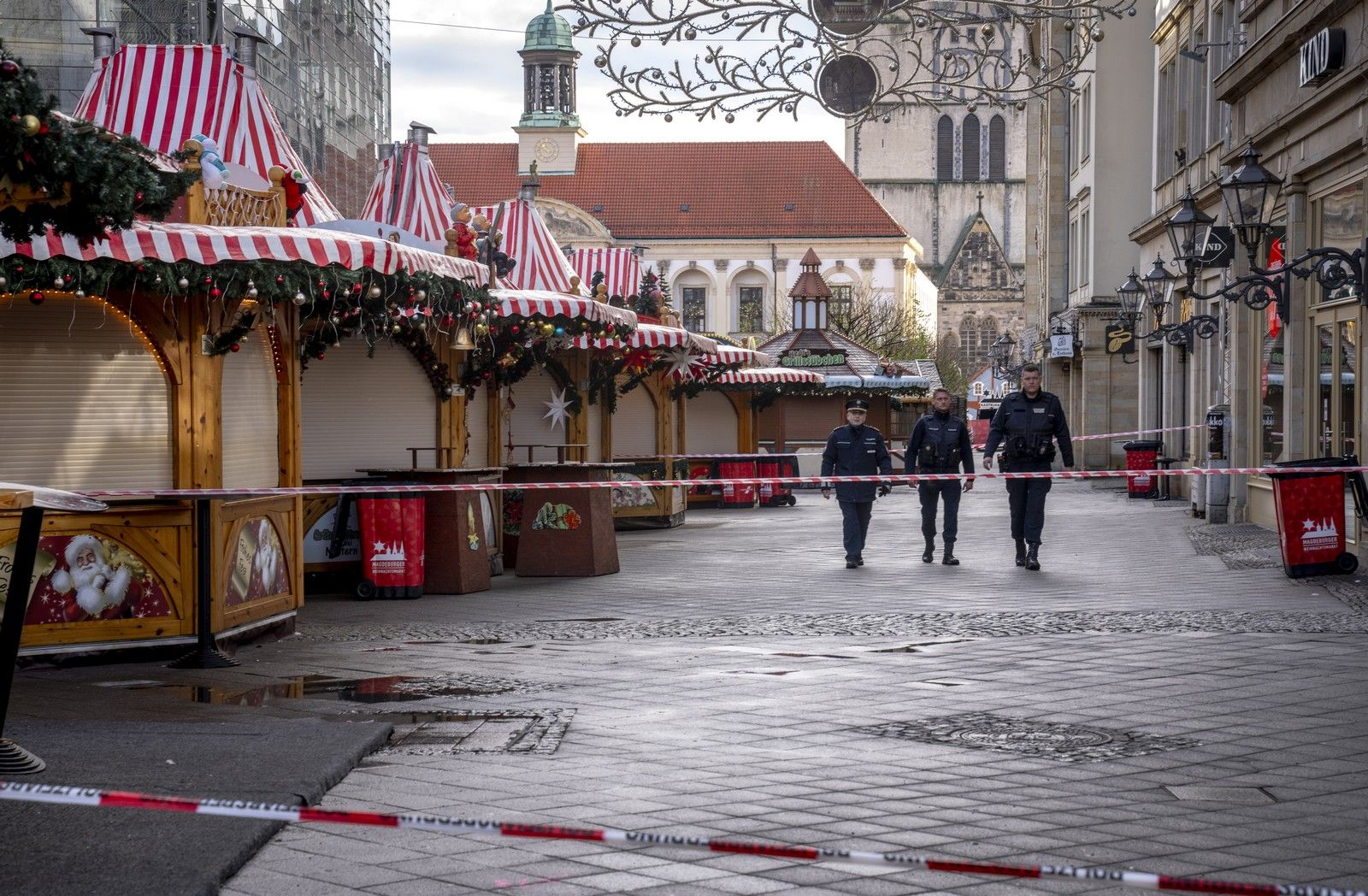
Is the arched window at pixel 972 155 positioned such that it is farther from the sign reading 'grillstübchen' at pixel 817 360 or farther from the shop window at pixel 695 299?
the sign reading 'grillstübchen' at pixel 817 360

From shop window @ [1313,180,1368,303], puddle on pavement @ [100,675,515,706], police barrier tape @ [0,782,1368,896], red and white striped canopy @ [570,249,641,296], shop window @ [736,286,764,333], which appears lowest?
puddle on pavement @ [100,675,515,706]

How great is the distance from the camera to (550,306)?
1862cm

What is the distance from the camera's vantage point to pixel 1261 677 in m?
9.28

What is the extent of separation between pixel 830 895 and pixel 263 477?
800cm

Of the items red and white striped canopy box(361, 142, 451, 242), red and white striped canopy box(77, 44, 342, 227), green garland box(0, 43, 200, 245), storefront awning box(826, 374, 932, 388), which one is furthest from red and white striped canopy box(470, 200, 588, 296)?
storefront awning box(826, 374, 932, 388)

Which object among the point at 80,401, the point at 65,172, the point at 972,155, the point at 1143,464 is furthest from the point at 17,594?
the point at 972,155

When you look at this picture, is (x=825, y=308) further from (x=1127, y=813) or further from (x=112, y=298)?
(x=1127, y=813)

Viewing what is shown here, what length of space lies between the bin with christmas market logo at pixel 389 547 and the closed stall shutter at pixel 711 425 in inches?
843

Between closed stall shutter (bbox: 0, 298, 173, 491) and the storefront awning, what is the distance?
33443mm

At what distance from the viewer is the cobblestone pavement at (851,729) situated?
220 inches

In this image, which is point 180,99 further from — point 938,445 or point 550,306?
point 938,445

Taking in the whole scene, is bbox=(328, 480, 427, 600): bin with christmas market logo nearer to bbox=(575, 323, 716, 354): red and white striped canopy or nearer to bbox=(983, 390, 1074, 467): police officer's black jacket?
bbox=(983, 390, 1074, 467): police officer's black jacket

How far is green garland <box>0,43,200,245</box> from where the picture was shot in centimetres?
652

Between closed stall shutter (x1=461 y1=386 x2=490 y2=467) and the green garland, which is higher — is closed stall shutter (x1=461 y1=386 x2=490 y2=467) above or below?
below
